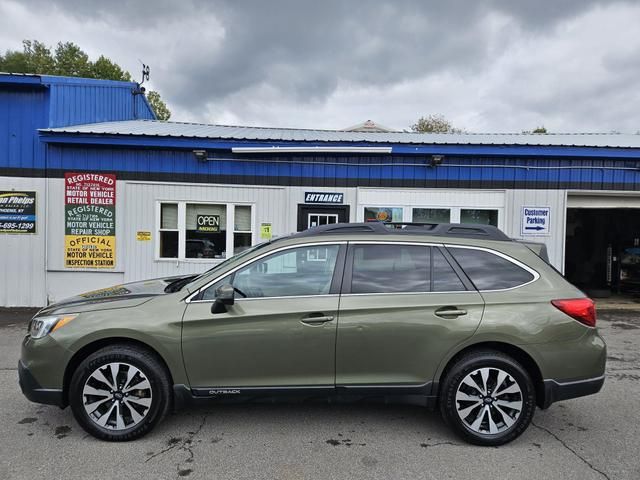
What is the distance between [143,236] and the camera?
8.80 metres

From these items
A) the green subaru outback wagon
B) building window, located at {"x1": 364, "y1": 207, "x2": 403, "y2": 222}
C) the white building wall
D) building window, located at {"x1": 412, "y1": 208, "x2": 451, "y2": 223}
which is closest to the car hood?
the green subaru outback wagon

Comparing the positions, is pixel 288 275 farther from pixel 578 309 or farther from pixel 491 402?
pixel 578 309

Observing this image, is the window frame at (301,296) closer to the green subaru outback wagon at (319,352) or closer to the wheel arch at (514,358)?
the green subaru outback wagon at (319,352)

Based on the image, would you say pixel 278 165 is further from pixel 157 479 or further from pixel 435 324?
pixel 157 479

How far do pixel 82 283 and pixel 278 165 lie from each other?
15.9 ft

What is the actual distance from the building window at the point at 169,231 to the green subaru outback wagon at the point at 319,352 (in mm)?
5611

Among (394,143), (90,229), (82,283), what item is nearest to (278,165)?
(394,143)

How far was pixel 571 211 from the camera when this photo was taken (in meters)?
13.1

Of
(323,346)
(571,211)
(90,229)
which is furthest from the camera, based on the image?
(571,211)

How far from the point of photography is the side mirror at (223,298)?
320 centimetres

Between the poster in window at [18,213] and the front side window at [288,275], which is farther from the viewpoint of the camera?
the poster in window at [18,213]

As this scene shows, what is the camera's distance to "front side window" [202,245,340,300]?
134 inches

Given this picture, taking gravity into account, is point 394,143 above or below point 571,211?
above

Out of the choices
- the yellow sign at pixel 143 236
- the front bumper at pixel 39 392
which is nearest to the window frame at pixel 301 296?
the front bumper at pixel 39 392
